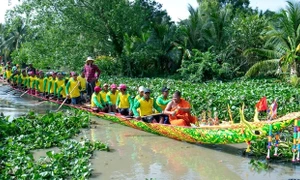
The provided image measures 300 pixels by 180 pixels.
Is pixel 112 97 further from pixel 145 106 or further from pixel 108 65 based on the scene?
pixel 108 65

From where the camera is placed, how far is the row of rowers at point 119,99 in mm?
8633

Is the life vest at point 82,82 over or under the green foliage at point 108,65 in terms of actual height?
under

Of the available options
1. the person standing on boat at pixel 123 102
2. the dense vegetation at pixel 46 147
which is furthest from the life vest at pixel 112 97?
the dense vegetation at pixel 46 147

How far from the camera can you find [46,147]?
8484 millimetres

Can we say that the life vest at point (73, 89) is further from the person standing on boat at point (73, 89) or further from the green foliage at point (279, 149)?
the green foliage at point (279, 149)

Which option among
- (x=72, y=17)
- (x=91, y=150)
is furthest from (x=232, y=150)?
(x=72, y=17)

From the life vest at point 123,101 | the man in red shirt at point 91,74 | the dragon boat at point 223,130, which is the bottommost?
the dragon boat at point 223,130

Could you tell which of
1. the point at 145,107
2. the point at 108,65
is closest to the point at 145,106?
the point at 145,107

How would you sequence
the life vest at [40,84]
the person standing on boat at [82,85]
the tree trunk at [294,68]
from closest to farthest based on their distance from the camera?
the person standing on boat at [82,85] < the life vest at [40,84] < the tree trunk at [294,68]

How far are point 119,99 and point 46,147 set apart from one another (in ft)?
10.2

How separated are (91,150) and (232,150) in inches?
119

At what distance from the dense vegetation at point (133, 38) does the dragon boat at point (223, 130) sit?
36.4 feet

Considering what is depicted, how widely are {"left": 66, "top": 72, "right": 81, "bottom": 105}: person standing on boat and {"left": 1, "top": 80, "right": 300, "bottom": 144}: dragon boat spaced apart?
4238 millimetres

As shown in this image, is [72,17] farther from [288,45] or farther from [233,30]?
[288,45]
